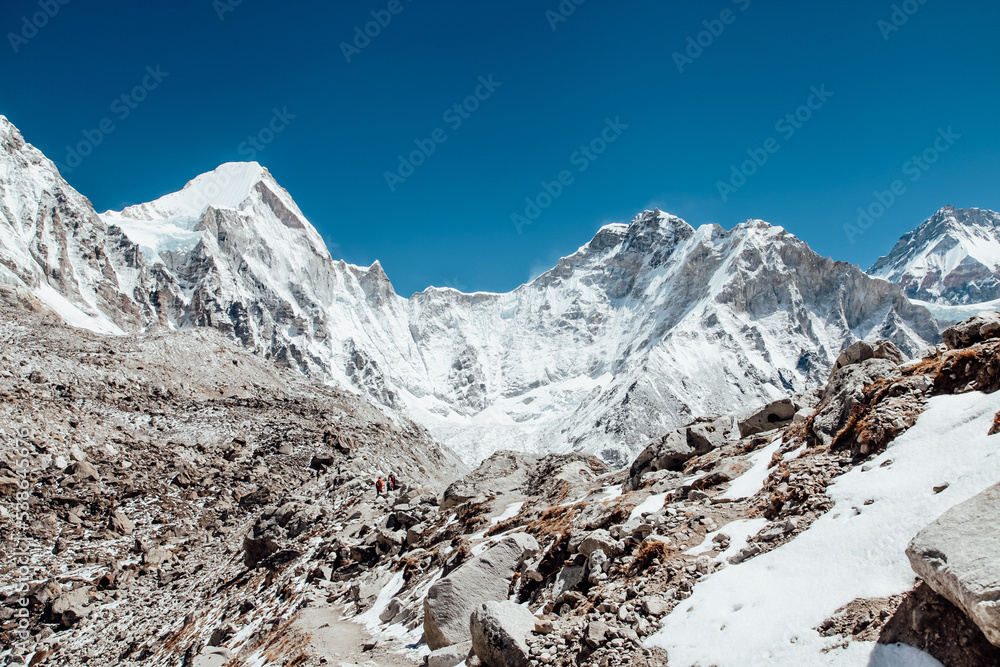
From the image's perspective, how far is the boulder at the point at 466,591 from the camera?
10725 mm

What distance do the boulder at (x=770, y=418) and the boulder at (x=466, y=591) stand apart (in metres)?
9.74

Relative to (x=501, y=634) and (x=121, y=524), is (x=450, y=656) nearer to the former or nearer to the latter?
(x=501, y=634)

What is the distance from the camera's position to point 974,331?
10945 millimetres

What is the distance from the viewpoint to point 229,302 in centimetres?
16825

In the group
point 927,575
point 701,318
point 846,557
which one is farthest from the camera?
point 701,318

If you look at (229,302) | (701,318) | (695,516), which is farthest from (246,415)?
(701,318)

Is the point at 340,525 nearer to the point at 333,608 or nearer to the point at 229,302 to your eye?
the point at 333,608

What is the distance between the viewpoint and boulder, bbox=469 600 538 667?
7863 mm

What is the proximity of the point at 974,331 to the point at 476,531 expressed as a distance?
13.6 meters

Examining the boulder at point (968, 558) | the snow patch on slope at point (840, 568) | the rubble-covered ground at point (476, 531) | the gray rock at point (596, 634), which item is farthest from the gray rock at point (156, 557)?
the boulder at point (968, 558)

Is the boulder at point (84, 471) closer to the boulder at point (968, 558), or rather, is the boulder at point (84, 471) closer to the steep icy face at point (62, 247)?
the boulder at point (968, 558)

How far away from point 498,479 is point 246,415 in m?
22.9

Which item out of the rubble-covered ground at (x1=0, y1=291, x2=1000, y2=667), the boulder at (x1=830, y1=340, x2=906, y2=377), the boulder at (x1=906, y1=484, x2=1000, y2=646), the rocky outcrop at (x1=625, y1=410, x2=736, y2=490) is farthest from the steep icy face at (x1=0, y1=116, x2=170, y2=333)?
the boulder at (x1=906, y1=484, x2=1000, y2=646)

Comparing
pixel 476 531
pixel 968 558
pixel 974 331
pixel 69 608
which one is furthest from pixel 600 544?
pixel 69 608
